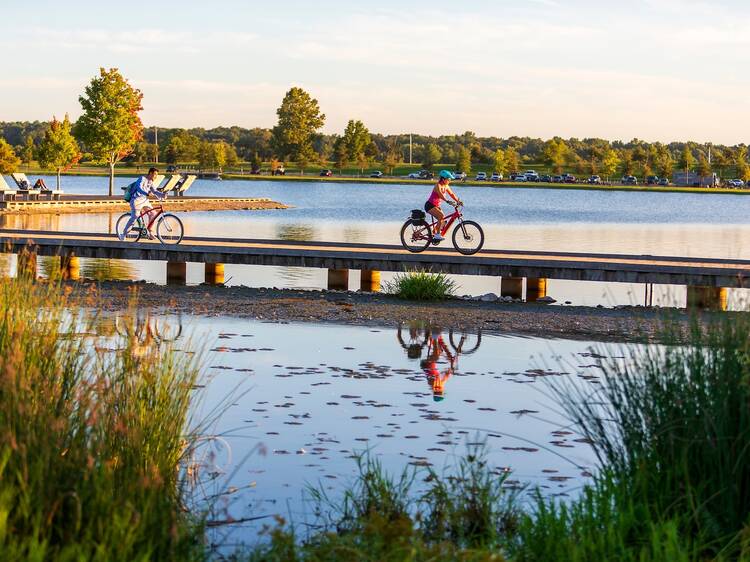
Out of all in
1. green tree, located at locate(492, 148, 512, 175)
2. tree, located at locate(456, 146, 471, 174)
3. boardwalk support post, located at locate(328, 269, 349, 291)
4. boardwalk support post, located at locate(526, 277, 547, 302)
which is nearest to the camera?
boardwalk support post, located at locate(526, 277, 547, 302)

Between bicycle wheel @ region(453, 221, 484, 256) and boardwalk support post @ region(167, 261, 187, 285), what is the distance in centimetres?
503

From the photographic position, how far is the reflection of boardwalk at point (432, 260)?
58.9 ft

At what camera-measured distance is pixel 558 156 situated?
168 m

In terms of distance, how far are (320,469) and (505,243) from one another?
101ft

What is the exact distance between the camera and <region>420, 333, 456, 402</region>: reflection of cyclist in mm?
10867

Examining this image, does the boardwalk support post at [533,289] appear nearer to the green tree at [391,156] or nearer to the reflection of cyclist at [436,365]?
the reflection of cyclist at [436,365]

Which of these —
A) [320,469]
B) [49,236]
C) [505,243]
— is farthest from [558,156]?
[320,469]

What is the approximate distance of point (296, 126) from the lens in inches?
6531

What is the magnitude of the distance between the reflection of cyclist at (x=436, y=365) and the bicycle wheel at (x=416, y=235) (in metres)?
5.47

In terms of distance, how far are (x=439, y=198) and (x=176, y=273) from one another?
5261 millimetres

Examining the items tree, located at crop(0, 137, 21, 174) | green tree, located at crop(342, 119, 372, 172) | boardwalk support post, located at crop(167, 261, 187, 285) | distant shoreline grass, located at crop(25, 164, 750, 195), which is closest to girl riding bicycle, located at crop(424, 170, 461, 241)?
boardwalk support post, located at crop(167, 261, 187, 285)

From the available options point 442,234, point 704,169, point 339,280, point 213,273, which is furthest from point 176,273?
point 704,169

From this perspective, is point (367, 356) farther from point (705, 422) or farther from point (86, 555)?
point (86, 555)

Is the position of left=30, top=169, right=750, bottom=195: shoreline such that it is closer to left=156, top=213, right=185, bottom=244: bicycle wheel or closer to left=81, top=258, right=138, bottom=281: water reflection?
left=81, top=258, right=138, bottom=281: water reflection
